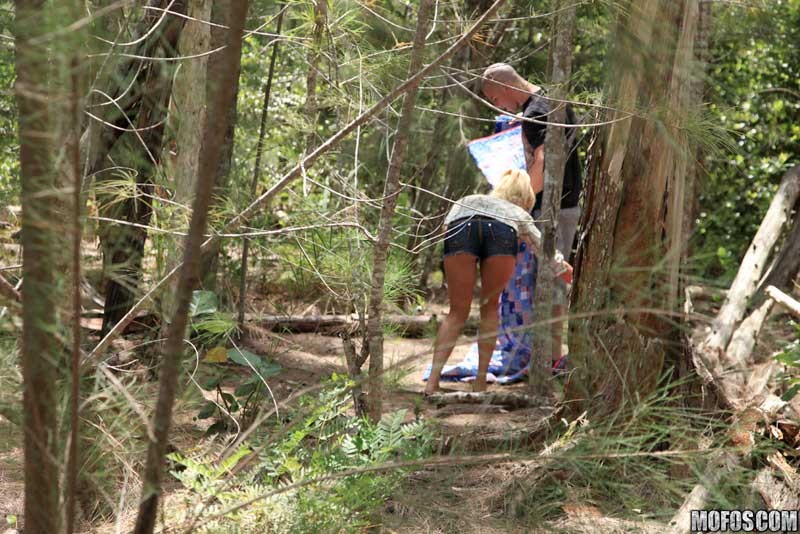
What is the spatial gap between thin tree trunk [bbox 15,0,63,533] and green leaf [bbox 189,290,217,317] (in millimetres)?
1975

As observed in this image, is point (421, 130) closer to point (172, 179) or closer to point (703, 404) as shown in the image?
point (172, 179)

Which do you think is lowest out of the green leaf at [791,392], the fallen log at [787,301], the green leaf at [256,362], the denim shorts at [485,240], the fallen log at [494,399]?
the fallen log at [494,399]

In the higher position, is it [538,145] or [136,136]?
[538,145]

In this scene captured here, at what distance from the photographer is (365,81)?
3.43 metres

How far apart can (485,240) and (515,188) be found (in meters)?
0.32

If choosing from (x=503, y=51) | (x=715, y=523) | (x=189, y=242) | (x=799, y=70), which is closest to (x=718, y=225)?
(x=799, y=70)

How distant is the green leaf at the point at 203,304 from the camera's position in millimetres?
3410

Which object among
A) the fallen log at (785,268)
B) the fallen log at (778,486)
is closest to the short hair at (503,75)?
the fallen log at (778,486)

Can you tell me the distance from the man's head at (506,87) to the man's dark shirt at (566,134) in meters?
0.06

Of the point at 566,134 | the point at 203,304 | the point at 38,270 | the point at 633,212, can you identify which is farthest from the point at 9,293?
the point at 566,134

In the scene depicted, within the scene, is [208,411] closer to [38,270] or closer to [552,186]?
[552,186]

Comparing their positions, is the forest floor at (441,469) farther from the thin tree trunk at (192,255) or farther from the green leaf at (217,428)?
the thin tree trunk at (192,255)

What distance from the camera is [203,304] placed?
347 centimetres
